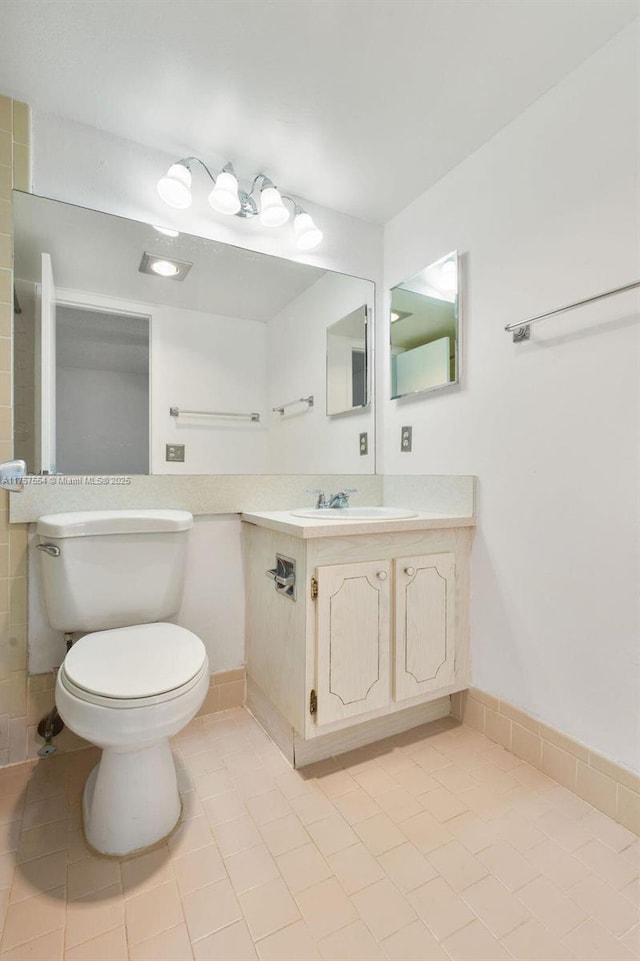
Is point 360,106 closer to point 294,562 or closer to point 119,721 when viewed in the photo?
point 294,562

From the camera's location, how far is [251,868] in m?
1.04

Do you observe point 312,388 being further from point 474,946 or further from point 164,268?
point 474,946

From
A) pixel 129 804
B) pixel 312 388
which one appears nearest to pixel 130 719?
pixel 129 804

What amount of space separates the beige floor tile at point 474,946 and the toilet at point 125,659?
70 cm

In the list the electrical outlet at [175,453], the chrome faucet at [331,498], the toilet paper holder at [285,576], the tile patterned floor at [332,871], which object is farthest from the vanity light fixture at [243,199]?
the tile patterned floor at [332,871]

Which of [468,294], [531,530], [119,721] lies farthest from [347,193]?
[119,721]

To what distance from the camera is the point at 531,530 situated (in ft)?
4.73

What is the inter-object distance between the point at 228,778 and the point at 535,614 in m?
1.10

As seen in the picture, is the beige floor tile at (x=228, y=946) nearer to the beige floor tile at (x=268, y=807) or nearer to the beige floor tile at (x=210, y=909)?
the beige floor tile at (x=210, y=909)

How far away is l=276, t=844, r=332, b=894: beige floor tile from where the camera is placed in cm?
101

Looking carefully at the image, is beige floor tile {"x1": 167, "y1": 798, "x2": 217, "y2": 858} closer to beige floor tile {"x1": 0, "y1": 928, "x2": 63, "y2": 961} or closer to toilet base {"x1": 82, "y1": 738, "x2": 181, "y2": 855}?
toilet base {"x1": 82, "y1": 738, "x2": 181, "y2": 855}

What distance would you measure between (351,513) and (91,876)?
4.16ft

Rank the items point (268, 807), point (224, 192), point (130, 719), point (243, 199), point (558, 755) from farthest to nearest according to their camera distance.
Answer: point (243, 199)
point (224, 192)
point (558, 755)
point (268, 807)
point (130, 719)

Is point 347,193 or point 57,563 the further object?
point 347,193
